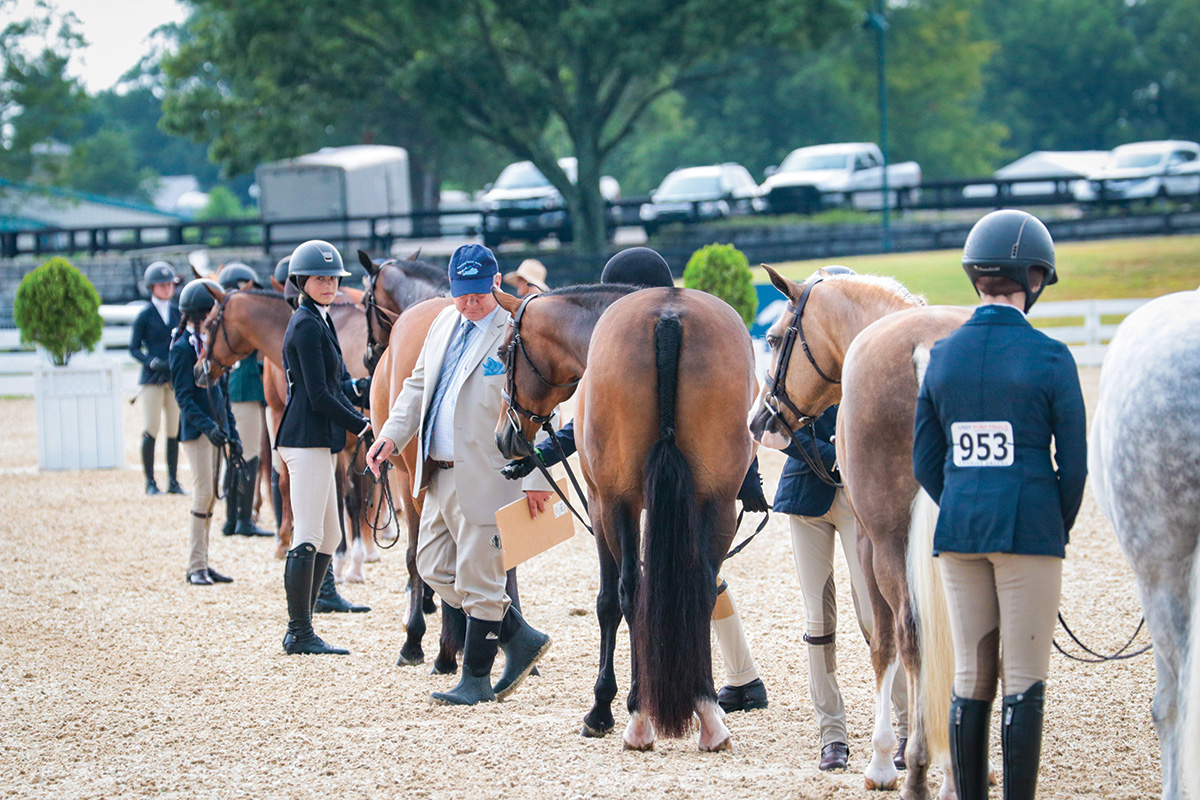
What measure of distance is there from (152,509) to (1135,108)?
57.2 metres

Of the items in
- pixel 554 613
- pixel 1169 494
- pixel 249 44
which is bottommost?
pixel 554 613

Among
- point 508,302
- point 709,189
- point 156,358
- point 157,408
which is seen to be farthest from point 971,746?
point 709,189

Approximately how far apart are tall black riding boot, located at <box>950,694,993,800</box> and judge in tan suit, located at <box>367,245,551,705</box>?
8.07ft

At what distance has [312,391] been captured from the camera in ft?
20.7

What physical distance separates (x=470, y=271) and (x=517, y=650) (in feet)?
5.93

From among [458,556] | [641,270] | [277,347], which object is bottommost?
[458,556]

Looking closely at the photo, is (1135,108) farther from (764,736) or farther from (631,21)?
(764,736)

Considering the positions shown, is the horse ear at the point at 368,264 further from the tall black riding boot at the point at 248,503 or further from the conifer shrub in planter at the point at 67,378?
the conifer shrub in planter at the point at 67,378

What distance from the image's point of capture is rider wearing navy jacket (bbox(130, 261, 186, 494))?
1199 centimetres

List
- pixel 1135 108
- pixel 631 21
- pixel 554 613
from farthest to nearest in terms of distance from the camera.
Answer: pixel 1135 108
pixel 631 21
pixel 554 613

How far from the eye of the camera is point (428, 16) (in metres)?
24.1

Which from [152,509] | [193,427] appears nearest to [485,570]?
[193,427]

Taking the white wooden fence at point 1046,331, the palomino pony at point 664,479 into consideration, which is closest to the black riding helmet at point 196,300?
the palomino pony at point 664,479

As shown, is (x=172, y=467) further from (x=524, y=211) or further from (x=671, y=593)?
(x=524, y=211)
